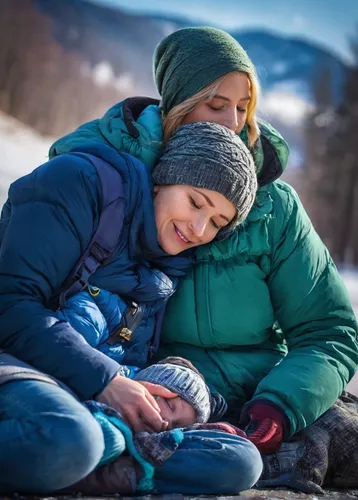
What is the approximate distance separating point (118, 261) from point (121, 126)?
610mm

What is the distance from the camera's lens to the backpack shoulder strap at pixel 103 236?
2.29 meters

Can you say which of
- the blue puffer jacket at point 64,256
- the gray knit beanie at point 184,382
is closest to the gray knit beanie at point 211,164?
the blue puffer jacket at point 64,256

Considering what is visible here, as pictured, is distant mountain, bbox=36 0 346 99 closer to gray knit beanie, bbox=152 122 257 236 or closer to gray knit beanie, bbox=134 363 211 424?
gray knit beanie, bbox=152 122 257 236

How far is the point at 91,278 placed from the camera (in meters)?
2.43

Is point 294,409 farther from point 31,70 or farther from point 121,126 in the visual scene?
point 31,70

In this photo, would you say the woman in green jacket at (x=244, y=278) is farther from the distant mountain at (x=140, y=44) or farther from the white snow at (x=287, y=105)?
the white snow at (x=287, y=105)

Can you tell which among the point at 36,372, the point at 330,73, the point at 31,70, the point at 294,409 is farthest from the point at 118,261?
the point at 330,73

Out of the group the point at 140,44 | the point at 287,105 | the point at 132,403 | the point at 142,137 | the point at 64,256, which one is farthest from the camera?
the point at 287,105

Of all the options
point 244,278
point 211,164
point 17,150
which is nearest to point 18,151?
point 17,150

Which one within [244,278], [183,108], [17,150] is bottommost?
[17,150]

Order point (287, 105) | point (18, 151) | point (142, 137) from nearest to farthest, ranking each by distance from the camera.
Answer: point (142, 137) < point (18, 151) < point (287, 105)

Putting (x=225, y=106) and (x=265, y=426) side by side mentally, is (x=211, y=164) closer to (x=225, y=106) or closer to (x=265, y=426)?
(x=225, y=106)

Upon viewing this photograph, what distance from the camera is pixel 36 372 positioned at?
2020 mm

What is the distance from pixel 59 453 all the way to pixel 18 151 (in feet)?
22.7
